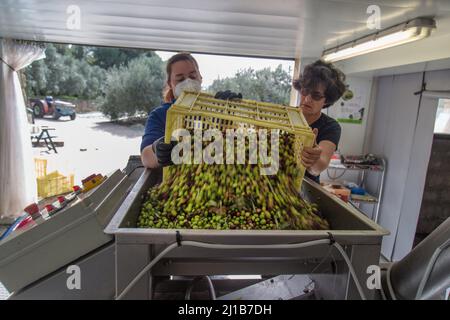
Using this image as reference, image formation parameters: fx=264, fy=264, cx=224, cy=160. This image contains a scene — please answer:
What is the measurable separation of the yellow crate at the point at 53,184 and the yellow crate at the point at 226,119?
2532 mm

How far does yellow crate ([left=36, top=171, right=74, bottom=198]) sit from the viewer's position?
2.87 meters

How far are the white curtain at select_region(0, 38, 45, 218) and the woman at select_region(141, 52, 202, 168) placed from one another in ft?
7.35

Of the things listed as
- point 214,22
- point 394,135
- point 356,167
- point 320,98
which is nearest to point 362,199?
point 356,167

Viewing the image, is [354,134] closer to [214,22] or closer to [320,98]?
[320,98]

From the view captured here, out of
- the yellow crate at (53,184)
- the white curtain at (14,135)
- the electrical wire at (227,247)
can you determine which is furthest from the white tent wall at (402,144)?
the white curtain at (14,135)

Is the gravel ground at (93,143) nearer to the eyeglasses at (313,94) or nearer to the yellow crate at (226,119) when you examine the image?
the yellow crate at (226,119)

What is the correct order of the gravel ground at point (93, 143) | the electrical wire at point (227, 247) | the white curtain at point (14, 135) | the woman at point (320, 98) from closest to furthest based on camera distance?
1. the electrical wire at point (227, 247)
2. the woman at point (320, 98)
3. the gravel ground at point (93, 143)
4. the white curtain at point (14, 135)

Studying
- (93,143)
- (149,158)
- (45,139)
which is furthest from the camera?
(45,139)

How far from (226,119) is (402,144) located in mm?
2636

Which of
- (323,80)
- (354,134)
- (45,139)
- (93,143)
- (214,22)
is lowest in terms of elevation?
(45,139)

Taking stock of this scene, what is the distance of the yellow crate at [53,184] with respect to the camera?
287 centimetres

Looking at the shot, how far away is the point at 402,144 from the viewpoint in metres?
2.67
